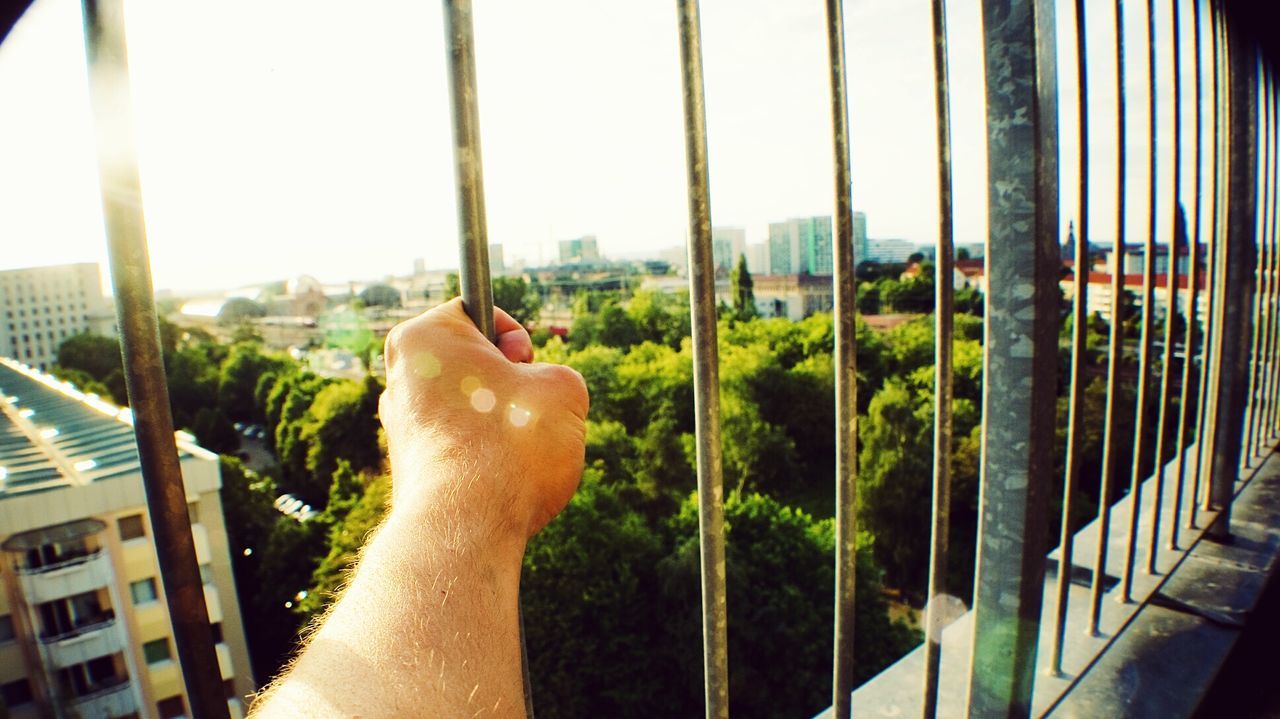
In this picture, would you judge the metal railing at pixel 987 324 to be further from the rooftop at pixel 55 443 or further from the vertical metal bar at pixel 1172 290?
the rooftop at pixel 55 443

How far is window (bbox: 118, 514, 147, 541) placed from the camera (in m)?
12.0

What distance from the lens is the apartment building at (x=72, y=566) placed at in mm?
7492

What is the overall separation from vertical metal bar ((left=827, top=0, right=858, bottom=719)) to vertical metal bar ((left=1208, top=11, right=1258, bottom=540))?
7.54 feet

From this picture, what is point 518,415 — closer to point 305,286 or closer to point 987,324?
point 987,324

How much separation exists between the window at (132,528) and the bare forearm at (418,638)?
1415 centimetres

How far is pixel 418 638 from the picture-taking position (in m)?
0.72

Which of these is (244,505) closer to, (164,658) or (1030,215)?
(164,658)

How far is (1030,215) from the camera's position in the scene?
1.26 m

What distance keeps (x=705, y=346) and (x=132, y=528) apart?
15351 mm

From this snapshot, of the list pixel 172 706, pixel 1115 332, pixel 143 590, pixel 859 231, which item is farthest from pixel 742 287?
pixel 1115 332

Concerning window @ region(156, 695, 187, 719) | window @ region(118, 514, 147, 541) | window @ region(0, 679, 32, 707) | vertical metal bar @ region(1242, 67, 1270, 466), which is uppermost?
vertical metal bar @ region(1242, 67, 1270, 466)

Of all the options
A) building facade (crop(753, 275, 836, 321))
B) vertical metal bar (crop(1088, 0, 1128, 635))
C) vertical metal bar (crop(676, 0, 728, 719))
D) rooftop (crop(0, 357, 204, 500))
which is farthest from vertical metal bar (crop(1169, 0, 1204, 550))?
building facade (crop(753, 275, 836, 321))

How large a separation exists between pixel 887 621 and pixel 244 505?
66.1 ft

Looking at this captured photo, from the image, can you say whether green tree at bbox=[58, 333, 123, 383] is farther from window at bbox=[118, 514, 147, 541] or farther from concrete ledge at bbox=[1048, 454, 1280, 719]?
concrete ledge at bbox=[1048, 454, 1280, 719]
